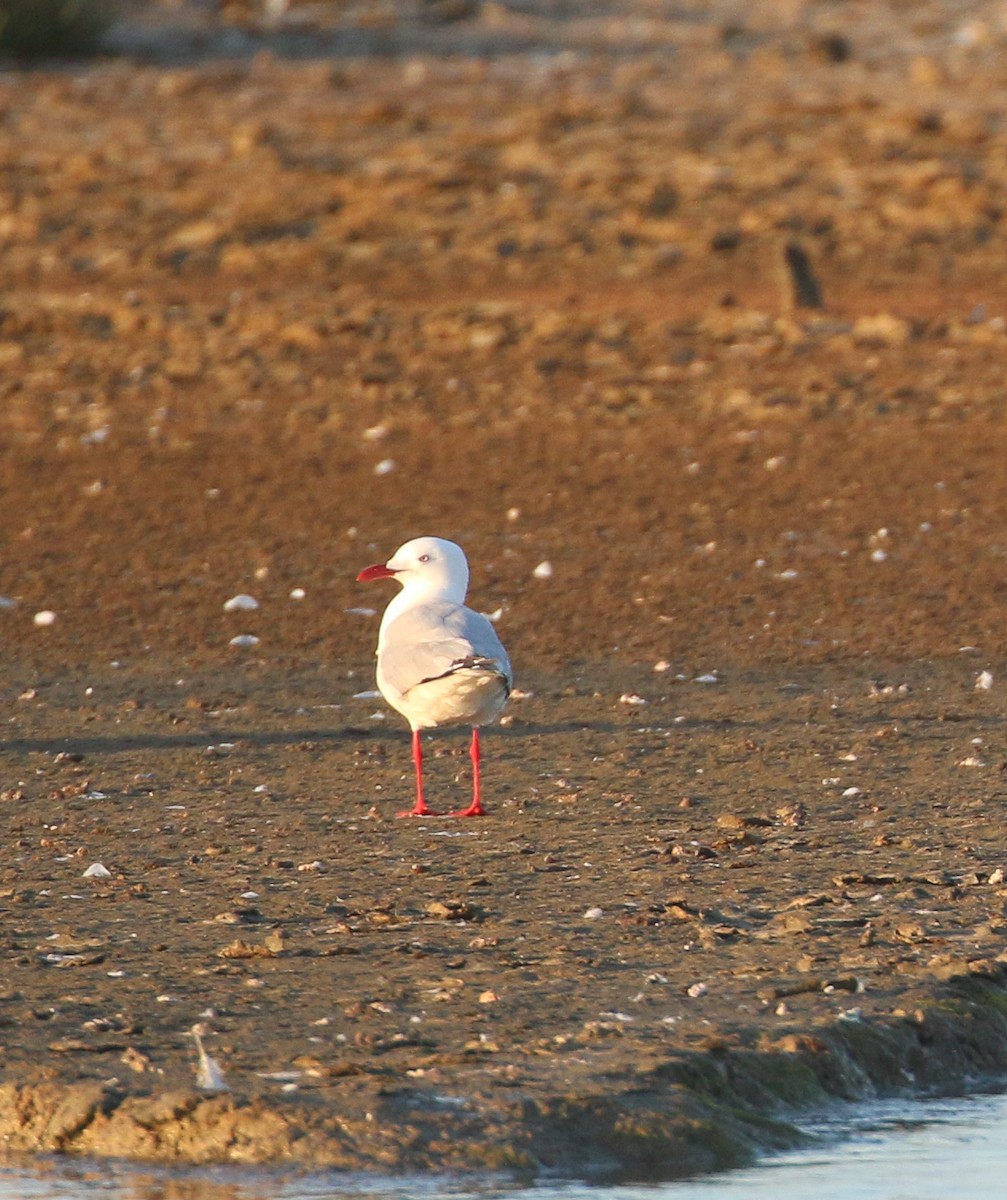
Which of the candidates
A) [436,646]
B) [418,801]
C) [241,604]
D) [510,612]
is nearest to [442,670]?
[436,646]

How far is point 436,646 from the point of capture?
7906 mm

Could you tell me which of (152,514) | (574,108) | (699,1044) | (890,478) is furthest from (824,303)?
(699,1044)

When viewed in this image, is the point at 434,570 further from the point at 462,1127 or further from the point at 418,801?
the point at 462,1127

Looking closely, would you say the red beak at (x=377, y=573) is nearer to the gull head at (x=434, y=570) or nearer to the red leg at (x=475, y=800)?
the gull head at (x=434, y=570)

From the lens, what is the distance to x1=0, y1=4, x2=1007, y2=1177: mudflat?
5.89m

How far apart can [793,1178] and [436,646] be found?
2759mm

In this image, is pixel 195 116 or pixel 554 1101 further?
pixel 195 116

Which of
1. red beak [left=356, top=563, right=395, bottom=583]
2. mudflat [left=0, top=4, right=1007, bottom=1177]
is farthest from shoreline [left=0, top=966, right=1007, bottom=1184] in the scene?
red beak [left=356, top=563, right=395, bottom=583]

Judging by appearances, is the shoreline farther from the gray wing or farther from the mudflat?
the gray wing

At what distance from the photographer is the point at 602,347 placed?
53.6ft

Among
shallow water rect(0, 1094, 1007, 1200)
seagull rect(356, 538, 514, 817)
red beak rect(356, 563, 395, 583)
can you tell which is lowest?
shallow water rect(0, 1094, 1007, 1200)

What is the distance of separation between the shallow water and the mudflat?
8cm

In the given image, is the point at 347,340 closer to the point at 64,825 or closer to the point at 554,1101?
the point at 64,825

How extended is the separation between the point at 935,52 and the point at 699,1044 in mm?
24444
